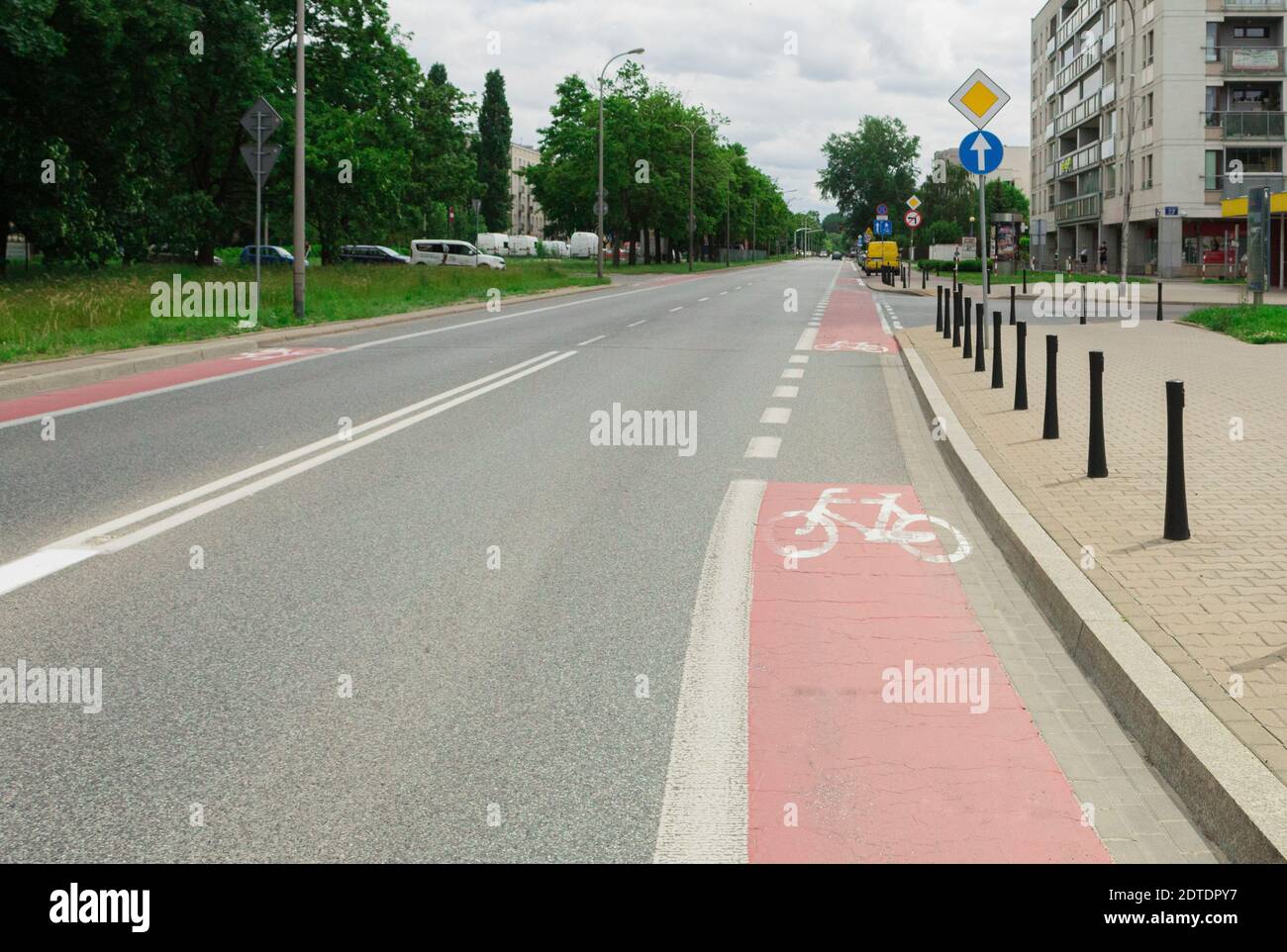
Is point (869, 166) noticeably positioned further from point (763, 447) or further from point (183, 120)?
point (763, 447)

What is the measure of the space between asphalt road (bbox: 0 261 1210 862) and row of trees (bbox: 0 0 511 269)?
26.9m

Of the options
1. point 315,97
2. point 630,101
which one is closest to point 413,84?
point 315,97

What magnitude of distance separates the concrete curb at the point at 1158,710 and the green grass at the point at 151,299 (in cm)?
1466

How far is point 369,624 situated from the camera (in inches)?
237

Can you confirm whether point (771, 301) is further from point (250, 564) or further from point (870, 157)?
point (870, 157)

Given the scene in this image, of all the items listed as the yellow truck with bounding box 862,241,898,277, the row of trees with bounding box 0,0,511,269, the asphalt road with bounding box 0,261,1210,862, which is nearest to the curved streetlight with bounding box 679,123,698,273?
the yellow truck with bounding box 862,241,898,277

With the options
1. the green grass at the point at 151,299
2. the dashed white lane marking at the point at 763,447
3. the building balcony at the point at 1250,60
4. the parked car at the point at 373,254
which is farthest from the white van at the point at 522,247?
the dashed white lane marking at the point at 763,447

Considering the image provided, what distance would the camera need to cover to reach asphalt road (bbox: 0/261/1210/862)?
399 centimetres

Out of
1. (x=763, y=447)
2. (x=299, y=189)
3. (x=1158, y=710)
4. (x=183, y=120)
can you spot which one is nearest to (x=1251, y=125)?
(x=183, y=120)

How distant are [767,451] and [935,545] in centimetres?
351

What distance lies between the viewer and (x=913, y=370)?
56.9 feet

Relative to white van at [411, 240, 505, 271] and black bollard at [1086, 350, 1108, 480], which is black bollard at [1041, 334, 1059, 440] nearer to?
black bollard at [1086, 350, 1108, 480]

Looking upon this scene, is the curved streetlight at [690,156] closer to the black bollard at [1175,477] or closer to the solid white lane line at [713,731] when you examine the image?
the black bollard at [1175,477]

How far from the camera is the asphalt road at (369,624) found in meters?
3.99
